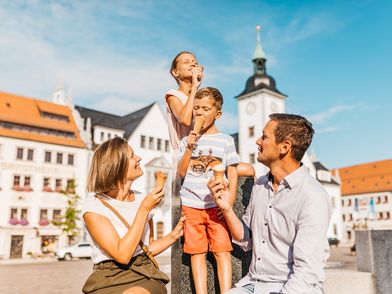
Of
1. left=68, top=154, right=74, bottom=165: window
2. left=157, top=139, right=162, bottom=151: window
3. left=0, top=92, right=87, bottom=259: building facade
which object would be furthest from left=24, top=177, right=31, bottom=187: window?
left=157, top=139, right=162, bottom=151: window

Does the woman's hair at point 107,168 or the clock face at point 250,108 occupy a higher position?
the clock face at point 250,108

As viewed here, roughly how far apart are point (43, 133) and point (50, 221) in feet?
25.0

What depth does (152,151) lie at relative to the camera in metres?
39.9

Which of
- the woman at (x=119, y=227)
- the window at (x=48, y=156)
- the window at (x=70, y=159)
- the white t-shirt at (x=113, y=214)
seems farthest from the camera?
the window at (x=70, y=159)

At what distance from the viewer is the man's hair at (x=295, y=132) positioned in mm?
2682

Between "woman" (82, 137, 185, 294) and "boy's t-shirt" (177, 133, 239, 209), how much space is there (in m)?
0.42

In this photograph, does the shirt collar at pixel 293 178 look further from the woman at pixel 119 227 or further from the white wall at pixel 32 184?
the white wall at pixel 32 184

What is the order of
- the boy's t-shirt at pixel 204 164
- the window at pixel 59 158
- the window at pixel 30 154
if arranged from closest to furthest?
the boy's t-shirt at pixel 204 164
the window at pixel 30 154
the window at pixel 59 158

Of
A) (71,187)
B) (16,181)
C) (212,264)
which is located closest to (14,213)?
(16,181)

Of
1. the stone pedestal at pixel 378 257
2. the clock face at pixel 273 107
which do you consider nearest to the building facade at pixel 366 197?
the clock face at pixel 273 107

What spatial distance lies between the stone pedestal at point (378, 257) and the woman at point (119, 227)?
3897 mm

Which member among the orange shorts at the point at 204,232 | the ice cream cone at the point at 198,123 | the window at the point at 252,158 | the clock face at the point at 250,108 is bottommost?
the orange shorts at the point at 204,232

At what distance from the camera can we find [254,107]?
48250 millimetres

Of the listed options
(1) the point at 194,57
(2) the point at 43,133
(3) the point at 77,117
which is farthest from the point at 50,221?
(1) the point at 194,57
